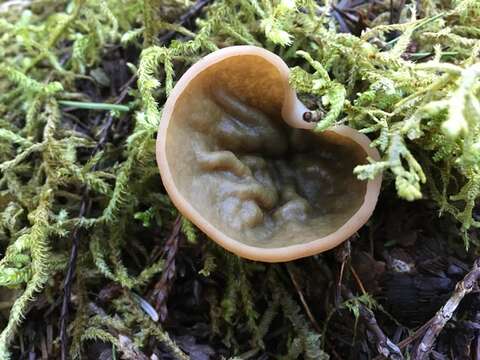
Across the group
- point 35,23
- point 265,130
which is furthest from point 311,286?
point 35,23

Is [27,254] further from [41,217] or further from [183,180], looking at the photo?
[183,180]

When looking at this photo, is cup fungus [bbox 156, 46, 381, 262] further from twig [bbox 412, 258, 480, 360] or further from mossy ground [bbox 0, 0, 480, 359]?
twig [bbox 412, 258, 480, 360]

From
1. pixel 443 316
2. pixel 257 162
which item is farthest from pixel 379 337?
pixel 257 162

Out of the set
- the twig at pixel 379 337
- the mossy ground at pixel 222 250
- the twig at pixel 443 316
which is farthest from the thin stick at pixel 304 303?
the twig at pixel 443 316

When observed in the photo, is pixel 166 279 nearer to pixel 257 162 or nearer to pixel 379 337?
pixel 257 162

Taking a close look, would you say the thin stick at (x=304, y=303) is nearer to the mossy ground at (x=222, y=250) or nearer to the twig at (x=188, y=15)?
the mossy ground at (x=222, y=250)

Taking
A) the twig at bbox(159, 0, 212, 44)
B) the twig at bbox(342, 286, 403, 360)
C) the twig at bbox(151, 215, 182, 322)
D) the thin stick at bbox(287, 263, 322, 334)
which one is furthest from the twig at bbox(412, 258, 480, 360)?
the twig at bbox(159, 0, 212, 44)
